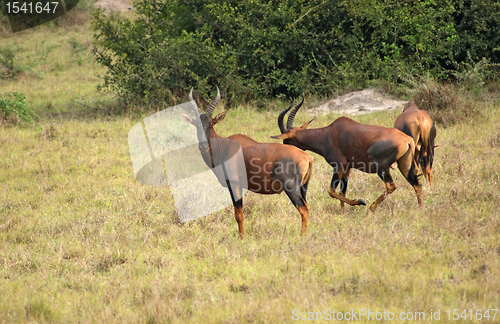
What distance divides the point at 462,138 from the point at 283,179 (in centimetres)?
585

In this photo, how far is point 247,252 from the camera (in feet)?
18.8

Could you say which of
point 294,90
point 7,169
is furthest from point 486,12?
point 7,169

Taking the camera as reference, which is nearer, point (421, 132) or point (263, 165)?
point (263, 165)

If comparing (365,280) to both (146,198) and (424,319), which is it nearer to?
(424,319)

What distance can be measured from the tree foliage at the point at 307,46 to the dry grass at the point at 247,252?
20.9 ft

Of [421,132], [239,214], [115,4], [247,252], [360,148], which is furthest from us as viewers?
[115,4]

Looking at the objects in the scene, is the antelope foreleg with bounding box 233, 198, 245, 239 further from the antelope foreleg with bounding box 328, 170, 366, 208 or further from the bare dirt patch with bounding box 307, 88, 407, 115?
the bare dirt patch with bounding box 307, 88, 407, 115

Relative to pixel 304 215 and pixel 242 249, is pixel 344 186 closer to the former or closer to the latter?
pixel 304 215

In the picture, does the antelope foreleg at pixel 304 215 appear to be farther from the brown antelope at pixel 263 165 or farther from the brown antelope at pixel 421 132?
the brown antelope at pixel 421 132

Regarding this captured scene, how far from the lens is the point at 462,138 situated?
10164mm

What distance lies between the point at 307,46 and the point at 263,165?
1006cm

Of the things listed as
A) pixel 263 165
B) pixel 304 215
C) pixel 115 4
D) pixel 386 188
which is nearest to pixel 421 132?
pixel 386 188

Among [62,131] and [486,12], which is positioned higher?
[486,12]

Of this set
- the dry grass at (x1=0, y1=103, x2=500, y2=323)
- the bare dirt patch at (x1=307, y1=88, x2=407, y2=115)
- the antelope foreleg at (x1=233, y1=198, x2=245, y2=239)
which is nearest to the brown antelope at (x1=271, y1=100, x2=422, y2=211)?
the dry grass at (x1=0, y1=103, x2=500, y2=323)
